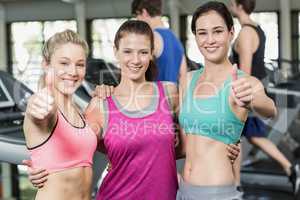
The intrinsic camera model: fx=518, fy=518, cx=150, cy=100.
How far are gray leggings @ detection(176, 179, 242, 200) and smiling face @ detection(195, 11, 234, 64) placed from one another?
1.06 feet

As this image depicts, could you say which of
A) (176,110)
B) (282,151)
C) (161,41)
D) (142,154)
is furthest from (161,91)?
(282,151)

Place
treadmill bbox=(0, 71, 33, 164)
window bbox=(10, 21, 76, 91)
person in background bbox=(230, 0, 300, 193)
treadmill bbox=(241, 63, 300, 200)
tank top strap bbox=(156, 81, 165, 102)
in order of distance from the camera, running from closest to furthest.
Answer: tank top strap bbox=(156, 81, 165, 102), treadmill bbox=(0, 71, 33, 164), person in background bbox=(230, 0, 300, 193), treadmill bbox=(241, 63, 300, 200), window bbox=(10, 21, 76, 91)

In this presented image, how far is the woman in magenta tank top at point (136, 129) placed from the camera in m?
1.32

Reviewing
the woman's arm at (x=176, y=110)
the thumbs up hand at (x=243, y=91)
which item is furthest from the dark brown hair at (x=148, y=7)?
the thumbs up hand at (x=243, y=91)

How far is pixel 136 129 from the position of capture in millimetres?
1317

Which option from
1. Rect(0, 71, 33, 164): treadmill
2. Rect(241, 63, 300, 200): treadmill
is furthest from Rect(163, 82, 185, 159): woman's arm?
Rect(241, 63, 300, 200): treadmill

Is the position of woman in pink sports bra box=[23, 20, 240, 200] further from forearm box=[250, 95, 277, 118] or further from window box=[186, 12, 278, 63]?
window box=[186, 12, 278, 63]

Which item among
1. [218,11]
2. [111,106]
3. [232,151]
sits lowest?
[232,151]

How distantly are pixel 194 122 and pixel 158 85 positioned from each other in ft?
0.55

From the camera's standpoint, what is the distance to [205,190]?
1315 mm

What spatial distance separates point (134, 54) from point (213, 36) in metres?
0.21

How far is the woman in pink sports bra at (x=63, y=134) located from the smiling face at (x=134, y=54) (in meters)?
0.10

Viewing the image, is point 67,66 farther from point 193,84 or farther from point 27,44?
point 27,44

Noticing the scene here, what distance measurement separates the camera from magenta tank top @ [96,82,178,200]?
1316 millimetres
